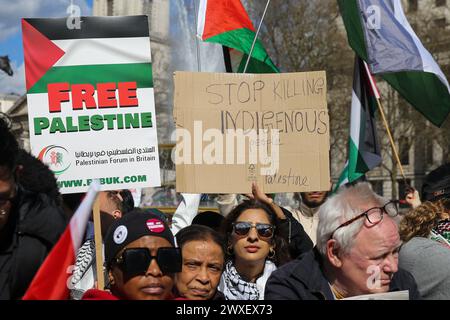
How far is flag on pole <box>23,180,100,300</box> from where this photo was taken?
2430 millimetres

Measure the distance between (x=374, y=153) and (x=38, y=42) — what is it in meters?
3.10

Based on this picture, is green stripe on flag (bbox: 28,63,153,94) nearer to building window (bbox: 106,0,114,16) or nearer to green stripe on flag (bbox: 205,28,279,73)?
green stripe on flag (bbox: 205,28,279,73)

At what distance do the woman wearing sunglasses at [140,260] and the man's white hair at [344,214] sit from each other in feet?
2.12

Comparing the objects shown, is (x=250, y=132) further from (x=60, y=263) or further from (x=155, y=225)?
(x=60, y=263)

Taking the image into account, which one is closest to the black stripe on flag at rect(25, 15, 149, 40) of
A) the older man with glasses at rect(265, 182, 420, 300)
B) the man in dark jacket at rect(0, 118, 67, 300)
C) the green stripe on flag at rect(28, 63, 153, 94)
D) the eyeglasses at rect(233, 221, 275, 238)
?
the green stripe on flag at rect(28, 63, 153, 94)

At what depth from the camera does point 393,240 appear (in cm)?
319

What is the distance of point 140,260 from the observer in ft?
9.44

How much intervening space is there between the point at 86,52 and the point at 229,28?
1.70 m

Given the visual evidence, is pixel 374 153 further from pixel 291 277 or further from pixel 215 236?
pixel 291 277

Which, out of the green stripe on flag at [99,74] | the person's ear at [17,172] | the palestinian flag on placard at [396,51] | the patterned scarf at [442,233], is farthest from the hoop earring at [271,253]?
the palestinian flag on placard at [396,51]

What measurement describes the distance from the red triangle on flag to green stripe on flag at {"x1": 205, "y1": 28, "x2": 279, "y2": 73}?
1.60 metres
